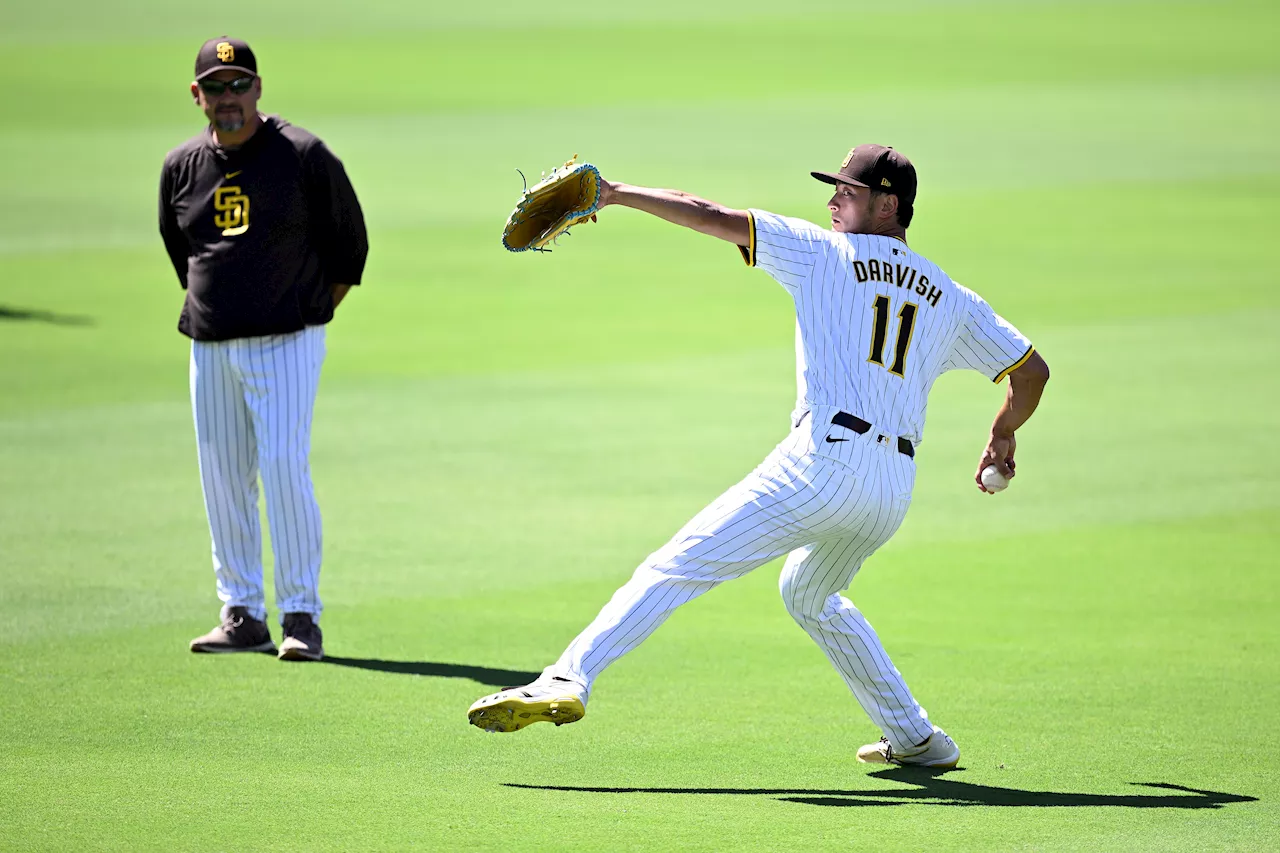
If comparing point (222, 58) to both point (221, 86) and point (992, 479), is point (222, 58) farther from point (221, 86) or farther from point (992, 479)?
point (992, 479)

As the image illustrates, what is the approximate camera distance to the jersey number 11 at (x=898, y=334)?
5.22m

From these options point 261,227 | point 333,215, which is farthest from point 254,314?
point 333,215

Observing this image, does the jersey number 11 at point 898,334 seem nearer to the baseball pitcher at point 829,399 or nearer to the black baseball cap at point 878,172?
the baseball pitcher at point 829,399

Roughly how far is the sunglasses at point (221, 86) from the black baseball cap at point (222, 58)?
29 mm

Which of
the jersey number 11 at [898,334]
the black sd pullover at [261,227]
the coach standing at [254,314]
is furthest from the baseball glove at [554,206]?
the coach standing at [254,314]

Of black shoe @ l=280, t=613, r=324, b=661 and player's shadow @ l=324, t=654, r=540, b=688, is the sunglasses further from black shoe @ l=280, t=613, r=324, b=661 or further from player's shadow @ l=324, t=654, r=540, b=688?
player's shadow @ l=324, t=654, r=540, b=688

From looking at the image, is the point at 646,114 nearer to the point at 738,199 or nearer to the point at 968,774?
the point at 738,199

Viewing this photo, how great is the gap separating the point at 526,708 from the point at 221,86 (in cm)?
307

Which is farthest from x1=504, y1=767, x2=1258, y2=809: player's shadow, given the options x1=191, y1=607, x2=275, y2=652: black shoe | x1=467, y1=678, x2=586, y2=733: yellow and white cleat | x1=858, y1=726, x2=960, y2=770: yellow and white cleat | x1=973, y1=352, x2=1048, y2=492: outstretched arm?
x1=191, y1=607, x2=275, y2=652: black shoe

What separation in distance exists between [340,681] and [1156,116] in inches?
917

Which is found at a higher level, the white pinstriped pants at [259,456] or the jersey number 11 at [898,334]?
the jersey number 11 at [898,334]

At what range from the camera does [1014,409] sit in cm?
568

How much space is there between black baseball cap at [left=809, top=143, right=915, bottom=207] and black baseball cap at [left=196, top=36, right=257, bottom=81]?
2.58m

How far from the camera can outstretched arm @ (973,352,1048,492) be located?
557cm
